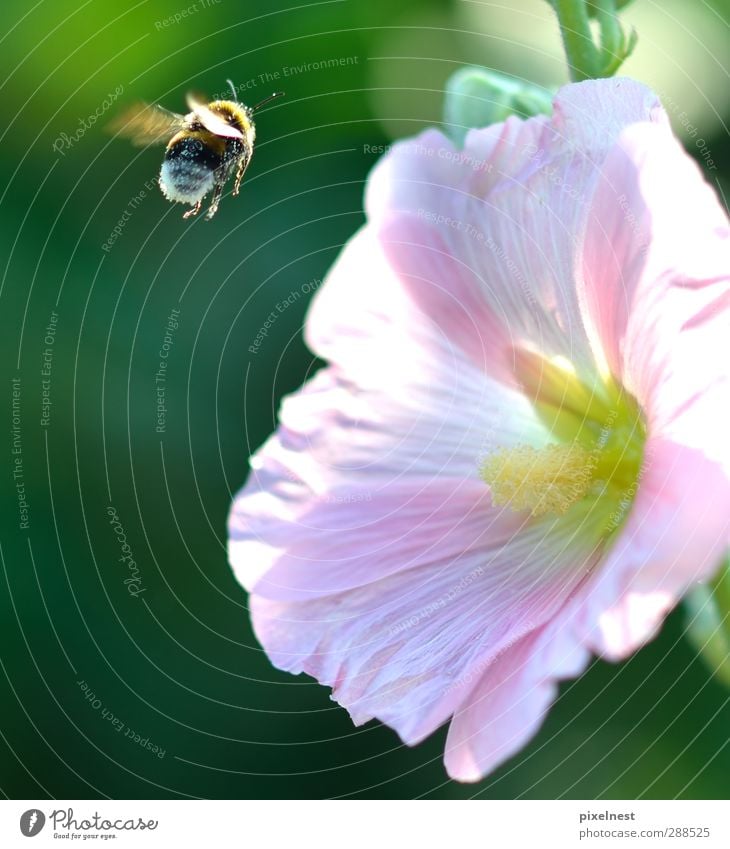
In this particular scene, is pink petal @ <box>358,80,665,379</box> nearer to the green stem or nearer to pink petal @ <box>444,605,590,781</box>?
the green stem

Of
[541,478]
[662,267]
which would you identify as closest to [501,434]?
[541,478]

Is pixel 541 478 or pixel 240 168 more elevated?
pixel 240 168

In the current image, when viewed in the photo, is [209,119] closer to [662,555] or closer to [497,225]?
[497,225]

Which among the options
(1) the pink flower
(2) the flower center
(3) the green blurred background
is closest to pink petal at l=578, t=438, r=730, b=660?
(1) the pink flower

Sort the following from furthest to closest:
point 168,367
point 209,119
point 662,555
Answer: point 168,367, point 209,119, point 662,555

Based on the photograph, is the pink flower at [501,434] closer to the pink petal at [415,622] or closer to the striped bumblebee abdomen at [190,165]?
the pink petal at [415,622]

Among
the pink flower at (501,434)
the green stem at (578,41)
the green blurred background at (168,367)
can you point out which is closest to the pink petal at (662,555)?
the pink flower at (501,434)
